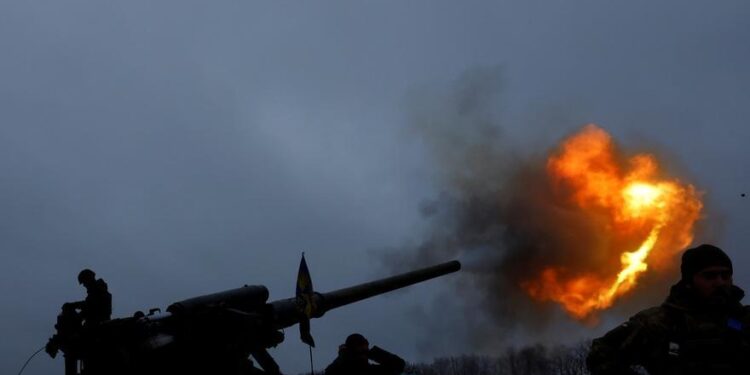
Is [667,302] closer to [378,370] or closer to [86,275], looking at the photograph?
[378,370]

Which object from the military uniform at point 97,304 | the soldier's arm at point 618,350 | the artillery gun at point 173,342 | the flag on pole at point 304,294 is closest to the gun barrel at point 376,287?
the flag on pole at point 304,294

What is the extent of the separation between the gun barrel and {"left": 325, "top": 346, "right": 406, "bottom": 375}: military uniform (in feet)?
17.0

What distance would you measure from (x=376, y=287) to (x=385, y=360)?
20.8 feet

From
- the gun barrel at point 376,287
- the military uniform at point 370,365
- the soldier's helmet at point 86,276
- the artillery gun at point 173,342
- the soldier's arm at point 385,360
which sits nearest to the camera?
the military uniform at point 370,365

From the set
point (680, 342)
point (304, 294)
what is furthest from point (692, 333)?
point (304, 294)

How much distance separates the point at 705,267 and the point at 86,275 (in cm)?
1024

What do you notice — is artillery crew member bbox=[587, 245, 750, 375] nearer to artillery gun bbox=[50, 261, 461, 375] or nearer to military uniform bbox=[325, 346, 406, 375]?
military uniform bbox=[325, 346, 406, 375]

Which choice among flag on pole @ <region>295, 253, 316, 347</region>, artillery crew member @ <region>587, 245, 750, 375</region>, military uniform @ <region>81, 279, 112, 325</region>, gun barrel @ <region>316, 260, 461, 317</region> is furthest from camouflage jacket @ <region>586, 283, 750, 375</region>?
gun barrel @ <region>316, 260, 461, 317</region>

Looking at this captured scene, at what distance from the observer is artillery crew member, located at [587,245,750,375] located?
14.3ft

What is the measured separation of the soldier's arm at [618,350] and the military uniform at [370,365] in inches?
162

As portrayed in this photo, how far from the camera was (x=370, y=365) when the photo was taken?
8492 mm

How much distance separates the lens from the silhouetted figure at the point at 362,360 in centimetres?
833

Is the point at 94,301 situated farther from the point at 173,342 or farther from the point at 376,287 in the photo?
the point at 376,287

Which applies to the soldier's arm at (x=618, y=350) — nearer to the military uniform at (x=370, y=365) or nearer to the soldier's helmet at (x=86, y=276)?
Answer: the military uniform at (x=370, y=365)
